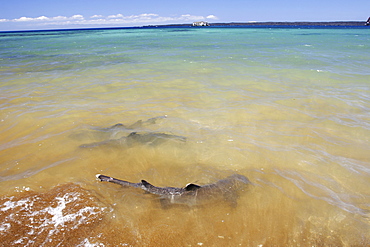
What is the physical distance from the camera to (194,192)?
3559 millimetres

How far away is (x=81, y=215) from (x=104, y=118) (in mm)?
3921

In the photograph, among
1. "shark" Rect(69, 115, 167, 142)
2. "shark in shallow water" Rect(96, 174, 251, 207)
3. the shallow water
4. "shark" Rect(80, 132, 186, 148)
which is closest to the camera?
the shallow water

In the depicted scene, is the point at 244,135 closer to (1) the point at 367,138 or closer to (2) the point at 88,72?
(1) the point at 367,138

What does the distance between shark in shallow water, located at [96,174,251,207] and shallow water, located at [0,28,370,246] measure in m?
0.12

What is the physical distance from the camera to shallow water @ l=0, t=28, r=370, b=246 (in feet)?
9.70

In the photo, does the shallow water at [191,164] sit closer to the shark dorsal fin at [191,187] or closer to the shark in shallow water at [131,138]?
the shark in shallow water at [131,138]

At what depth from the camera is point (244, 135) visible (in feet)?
18.3

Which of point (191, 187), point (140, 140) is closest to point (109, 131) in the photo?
point (140, 140)

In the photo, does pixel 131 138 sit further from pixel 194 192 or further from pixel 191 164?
pixel 194 192

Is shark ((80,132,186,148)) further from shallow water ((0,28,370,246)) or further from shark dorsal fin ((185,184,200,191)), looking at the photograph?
shark dorsal fin ((185,184,200,191))

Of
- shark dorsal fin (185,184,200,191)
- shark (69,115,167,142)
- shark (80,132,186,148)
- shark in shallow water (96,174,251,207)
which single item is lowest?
shark in shallow water (96,174,251,207)

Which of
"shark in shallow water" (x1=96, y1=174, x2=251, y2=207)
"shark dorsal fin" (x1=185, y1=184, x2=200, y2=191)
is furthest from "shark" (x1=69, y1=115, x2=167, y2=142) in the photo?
"shark dorsal fin" (x1=185, y1=184, x2=200, y2=191)

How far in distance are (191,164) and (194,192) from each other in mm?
976

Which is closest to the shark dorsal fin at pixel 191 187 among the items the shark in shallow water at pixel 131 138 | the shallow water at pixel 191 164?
the shallow water at pixel 191 164
